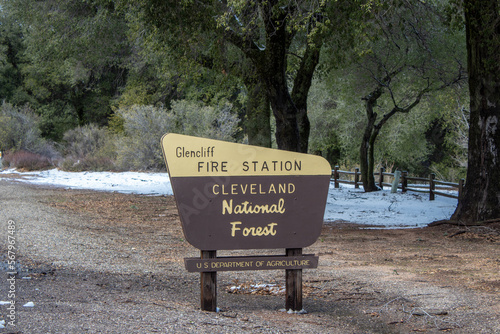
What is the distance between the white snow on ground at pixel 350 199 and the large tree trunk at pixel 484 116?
2.53m

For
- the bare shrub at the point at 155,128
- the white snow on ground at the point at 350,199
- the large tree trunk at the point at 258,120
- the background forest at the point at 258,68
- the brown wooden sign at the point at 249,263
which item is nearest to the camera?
the brown wooden sign at the point at 249,263

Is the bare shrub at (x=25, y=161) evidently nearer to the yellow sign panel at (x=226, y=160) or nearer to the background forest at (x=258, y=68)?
the background forest at (x=258, y=68)

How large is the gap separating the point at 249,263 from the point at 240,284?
1924 millimetres

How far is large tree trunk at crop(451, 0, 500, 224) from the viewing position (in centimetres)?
1207

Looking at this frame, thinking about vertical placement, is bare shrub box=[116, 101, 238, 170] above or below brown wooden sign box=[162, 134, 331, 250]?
above

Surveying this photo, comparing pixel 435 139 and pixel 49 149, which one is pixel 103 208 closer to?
pixel 49 149

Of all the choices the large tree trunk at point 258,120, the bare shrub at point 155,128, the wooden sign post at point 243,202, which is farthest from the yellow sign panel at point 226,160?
the bare shrub at point 155,128

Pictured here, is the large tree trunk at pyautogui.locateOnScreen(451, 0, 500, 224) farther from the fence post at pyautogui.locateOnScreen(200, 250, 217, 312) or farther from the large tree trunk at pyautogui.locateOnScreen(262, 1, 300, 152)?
the fence post at pyautogui.locateOnScreen(200, 250, 217, 312)

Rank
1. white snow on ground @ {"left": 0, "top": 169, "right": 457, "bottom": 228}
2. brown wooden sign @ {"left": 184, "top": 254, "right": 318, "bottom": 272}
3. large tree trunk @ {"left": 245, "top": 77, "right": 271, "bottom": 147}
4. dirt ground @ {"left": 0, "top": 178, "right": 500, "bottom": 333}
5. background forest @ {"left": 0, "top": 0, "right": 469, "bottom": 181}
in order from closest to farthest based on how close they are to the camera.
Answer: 1. dirt ground @ {"left": 0, "top": 178, "right": 500, "bottom": 333}
2. brown wooden sign @ {"left": 184, "top": 254, "right": 318, "bottom": 272}
3. background forest @ {"left": 0, "top": 0, "right": 469, "bottom": 181}
4. white snow on ground @ {"left": 0, "top": 169, "right": 457, "bottom": 228}
5. large tree trunk @ {"left": 245, "top": 77, "right": 271, "bottom": 147}

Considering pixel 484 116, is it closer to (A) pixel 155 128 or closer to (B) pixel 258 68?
(B) pixel 258 68

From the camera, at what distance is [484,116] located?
12227mm

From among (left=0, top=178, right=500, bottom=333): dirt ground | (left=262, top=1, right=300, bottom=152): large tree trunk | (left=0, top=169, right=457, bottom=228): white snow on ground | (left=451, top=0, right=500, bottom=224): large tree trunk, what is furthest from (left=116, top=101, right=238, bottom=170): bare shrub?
(left=451, top=0, right=500, bottom=224): large tree trunk

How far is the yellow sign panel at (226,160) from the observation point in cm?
545

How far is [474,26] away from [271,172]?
8.69 metres
